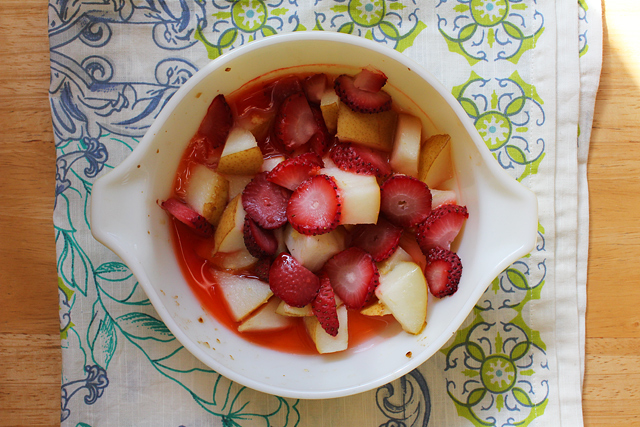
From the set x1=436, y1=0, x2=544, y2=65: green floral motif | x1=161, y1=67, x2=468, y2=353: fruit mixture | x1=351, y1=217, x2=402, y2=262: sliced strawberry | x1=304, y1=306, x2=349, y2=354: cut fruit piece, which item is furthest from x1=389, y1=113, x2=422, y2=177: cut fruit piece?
x1=304, y1=306, x2=349, y2=354: cut fruit piece

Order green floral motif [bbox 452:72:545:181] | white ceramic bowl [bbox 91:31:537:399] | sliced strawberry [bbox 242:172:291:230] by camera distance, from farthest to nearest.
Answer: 1. green floral motif [bbox 452:72:545:181]
2. sliced strawberry [bbox 242:172:291:230]
3. white ceramic bowl [bbox 91:31:537:399]

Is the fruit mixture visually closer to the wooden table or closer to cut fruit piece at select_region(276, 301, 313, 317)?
cut fruit piece at select_region(276, 301, 313, 317)

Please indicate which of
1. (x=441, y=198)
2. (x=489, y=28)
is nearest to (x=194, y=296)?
(x=441, y=198)

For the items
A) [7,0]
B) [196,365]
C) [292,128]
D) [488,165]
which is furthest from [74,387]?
[488,165]

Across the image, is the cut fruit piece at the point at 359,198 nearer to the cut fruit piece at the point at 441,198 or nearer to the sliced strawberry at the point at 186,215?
the cut fruit piece at the point at 441,198

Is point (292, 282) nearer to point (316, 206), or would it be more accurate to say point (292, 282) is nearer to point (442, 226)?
point (316, 206)

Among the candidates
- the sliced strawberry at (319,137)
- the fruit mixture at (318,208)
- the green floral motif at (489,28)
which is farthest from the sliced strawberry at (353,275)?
the green floral motif at (489,28)
